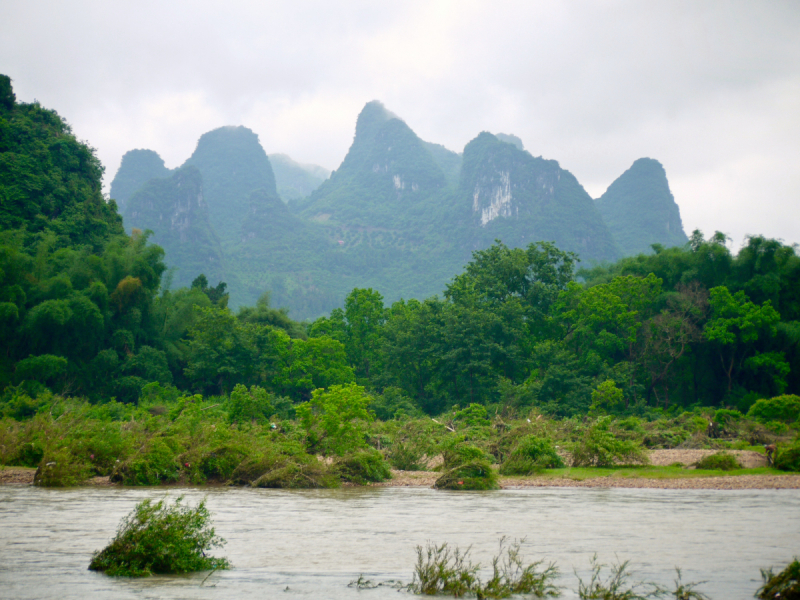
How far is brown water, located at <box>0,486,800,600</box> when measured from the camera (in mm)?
9312

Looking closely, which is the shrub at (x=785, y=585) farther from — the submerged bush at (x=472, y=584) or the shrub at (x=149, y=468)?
the shrub at (x=149, y=468)

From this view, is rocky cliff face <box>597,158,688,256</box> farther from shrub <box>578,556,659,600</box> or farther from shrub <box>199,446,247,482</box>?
shrub <box>578,556,659,600</box>

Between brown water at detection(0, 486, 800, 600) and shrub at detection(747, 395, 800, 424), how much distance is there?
547 inches

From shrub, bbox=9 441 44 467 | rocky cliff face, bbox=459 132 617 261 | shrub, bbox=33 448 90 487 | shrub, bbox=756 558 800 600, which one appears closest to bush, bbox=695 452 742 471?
shrub, bbox=756 558 800 600

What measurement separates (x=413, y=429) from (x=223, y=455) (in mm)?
9281

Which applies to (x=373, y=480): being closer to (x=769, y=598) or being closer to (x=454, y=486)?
(x=454, y=486)

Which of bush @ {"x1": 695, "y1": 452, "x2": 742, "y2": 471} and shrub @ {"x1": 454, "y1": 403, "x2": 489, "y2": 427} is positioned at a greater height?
shrub @ {"x1": 454, "y1": 403, "x2": 489, "y2": 427}

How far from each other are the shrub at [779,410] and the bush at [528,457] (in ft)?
41.8

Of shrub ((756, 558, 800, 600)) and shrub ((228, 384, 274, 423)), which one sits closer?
shrub ((756, 558, 800, 600))

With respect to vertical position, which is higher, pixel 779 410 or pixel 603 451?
pixel 779 410

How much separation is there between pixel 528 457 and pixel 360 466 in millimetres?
6644

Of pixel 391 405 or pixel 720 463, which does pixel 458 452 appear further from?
pixel 391 405

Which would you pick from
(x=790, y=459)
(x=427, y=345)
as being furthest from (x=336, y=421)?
(x=427, y=345)

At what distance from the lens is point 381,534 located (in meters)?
13.0
